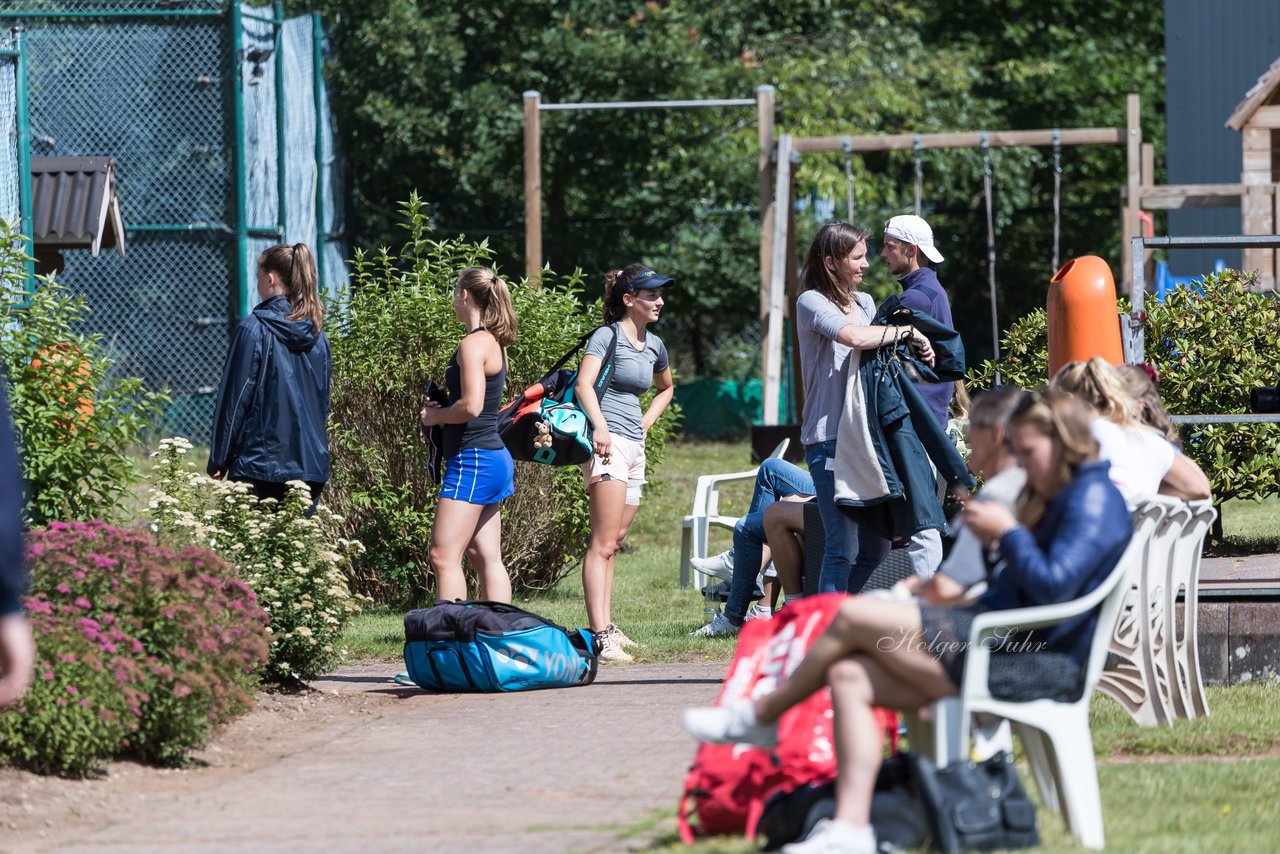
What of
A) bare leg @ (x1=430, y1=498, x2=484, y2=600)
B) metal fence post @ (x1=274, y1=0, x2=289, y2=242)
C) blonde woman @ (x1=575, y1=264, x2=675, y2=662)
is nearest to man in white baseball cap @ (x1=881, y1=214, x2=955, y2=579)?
blonde woman @ (x1=575, y1=264, x2=675, y2=662)

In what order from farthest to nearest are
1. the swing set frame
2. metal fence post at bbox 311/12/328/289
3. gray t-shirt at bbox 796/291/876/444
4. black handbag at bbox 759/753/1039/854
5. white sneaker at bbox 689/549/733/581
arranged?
metal fence post at bbox 311/12/328/289, the swing set frame, white sneaker at bbox 689/549/733/581, gray t-shirt at bbox 796/291/876/444, black handbag at bbox 759/753/1039/854

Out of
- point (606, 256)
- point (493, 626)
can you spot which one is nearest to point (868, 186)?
point (606, 256)

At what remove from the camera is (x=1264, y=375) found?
30.7 feet

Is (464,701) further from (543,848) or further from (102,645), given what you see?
(543,848)

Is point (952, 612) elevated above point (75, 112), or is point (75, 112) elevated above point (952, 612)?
point (75, 112)

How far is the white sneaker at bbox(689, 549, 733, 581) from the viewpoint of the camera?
8.75 meters

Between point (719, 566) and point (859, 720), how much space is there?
15.8 ft

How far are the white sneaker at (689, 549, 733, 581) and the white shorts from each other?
1.20 m

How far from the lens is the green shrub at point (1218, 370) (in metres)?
9.27

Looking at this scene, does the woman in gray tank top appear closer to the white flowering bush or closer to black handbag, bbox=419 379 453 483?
black handbag, bbox=419 379 453 483

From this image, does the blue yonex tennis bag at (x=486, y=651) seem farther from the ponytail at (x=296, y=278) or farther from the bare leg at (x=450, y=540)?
the ponytail at (x=296, y=278)

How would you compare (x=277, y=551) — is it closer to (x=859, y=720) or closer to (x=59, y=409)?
(x=59, y=409)

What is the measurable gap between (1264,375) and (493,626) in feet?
16.3

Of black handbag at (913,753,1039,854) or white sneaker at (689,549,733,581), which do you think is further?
white sneaker at (689,549,733,581)
